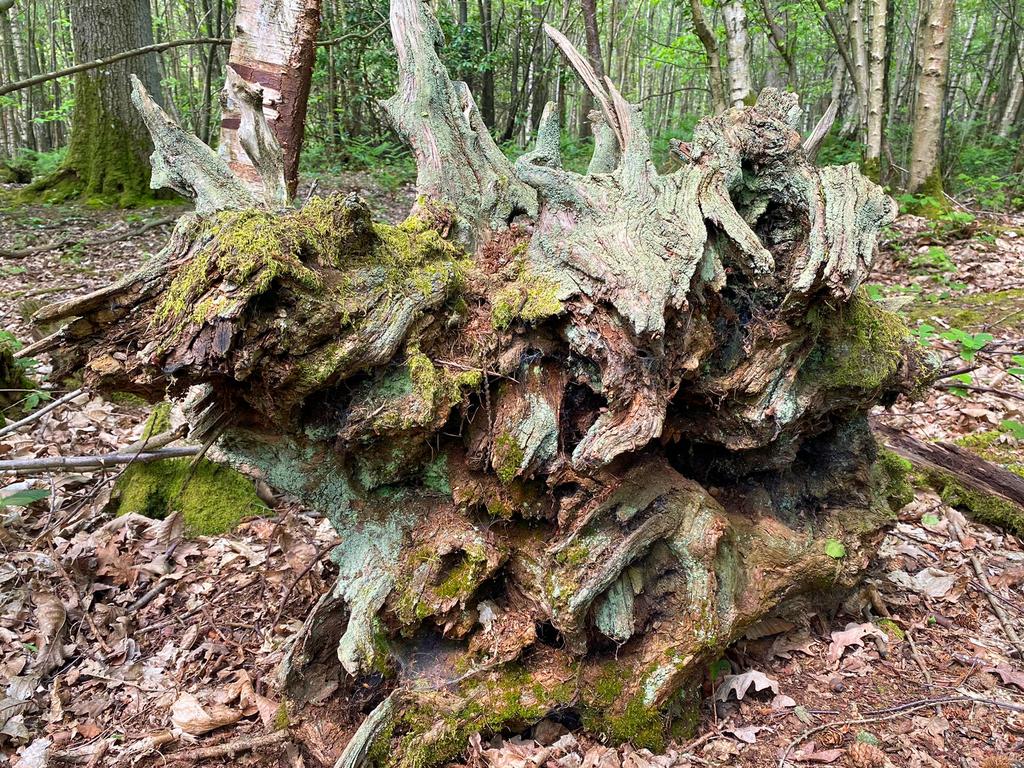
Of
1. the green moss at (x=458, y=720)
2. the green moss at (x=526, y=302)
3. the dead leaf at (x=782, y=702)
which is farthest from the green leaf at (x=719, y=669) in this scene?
the green moss at (x=526, y=302)

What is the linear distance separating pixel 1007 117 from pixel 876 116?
13.2 metres

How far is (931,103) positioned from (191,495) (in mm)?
10931

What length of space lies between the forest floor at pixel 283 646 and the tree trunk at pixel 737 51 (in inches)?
251

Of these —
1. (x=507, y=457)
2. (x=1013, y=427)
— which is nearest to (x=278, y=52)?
(x=507, y=457)

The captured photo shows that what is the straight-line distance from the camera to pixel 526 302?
2.41 meters

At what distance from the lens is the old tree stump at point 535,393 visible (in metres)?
2.18

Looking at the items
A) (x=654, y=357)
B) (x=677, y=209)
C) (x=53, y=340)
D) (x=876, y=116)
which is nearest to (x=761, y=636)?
(x=654, y=357)

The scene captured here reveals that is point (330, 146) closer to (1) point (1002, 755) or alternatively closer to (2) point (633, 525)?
(2) point (633, 525)

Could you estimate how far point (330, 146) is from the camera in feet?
53.5

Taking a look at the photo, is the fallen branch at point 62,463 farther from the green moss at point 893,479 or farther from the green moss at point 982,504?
the green moss at point 982,504

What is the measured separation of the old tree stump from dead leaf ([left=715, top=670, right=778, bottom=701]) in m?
0.25

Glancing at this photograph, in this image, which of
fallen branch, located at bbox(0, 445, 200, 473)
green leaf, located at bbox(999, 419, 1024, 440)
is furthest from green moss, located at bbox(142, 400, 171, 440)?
green leaf, located at bbox(999, 419, 1024, 440)

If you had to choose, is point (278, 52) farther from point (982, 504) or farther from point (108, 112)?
point (108, 112)

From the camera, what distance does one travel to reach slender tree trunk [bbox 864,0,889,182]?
9.00 meters
